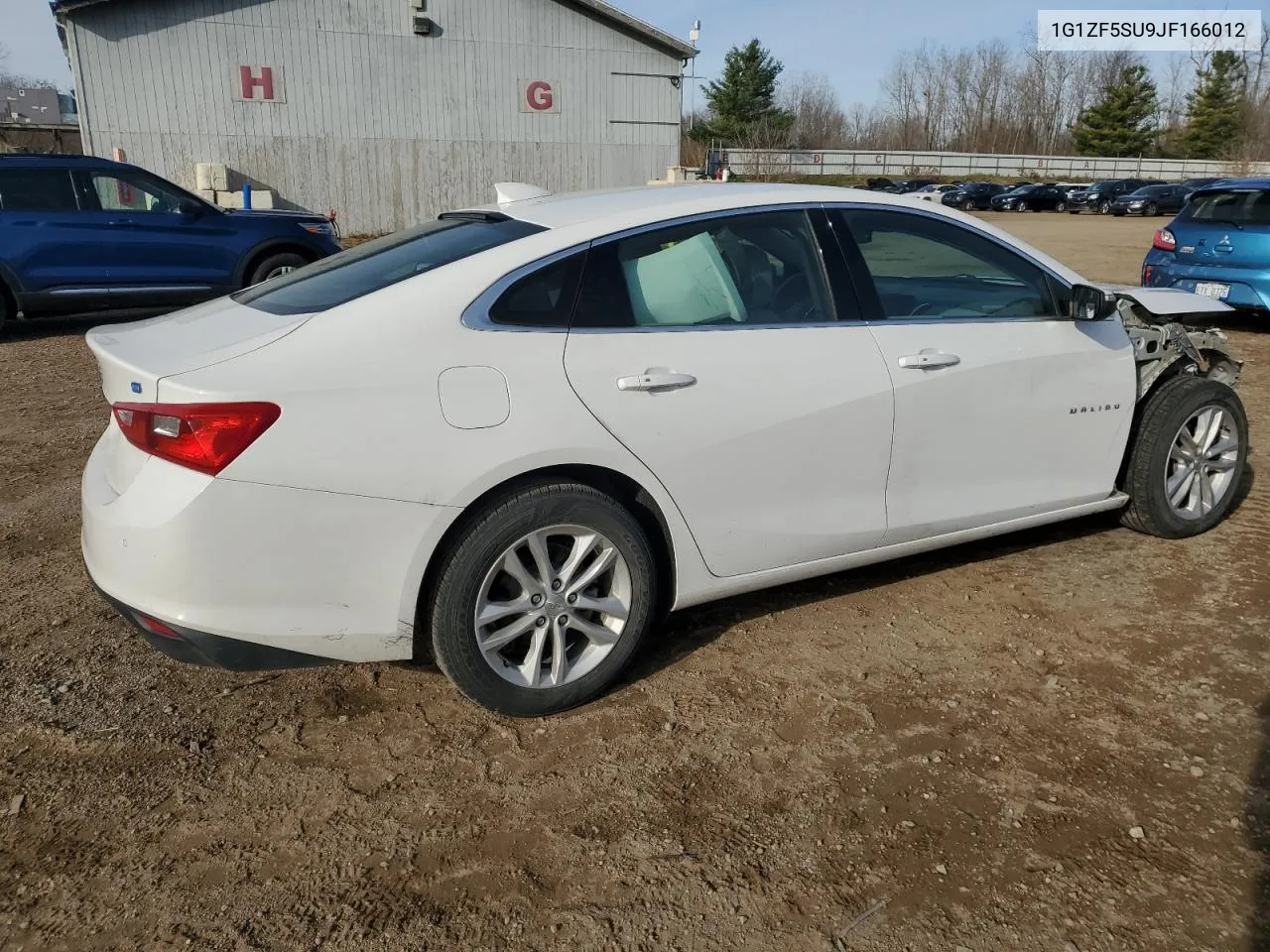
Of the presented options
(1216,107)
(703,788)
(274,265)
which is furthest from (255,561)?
(1216,107)

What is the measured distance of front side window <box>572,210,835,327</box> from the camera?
10.1 ft

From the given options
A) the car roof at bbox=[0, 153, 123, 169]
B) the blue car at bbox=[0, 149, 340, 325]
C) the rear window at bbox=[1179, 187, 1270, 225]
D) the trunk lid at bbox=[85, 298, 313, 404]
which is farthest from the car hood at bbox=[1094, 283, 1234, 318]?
the car roof at bbox=[0, 153, 123, 169]

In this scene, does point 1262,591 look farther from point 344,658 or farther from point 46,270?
point 46,270

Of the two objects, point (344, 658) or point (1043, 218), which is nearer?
point (344, 658)

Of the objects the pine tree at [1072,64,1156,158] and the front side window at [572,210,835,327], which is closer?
the front side window at [572,210,835,327]

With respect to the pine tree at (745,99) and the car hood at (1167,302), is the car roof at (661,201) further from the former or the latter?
the pine tree at (745,99)

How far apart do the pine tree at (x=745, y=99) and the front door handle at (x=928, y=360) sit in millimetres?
69200

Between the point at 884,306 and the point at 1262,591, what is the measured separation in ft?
6.72

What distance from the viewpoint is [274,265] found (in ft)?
34.7

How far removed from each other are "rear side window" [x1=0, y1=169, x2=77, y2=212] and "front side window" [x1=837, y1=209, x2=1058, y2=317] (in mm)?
8931

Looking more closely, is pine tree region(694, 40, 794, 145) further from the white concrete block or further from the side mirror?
the side mirror

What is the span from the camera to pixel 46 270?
31.1 feet

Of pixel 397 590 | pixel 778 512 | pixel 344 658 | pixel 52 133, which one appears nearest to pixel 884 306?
pixel 778 512

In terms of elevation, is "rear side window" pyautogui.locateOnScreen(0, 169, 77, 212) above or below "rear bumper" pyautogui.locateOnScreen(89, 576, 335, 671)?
above
